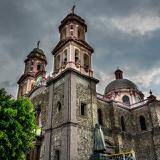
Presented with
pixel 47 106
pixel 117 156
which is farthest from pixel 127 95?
pixel 117 156

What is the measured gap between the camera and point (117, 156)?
17.3 metres

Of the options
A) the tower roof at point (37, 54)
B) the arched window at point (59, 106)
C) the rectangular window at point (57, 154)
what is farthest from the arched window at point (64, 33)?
the rectangular window at point (57, 154)

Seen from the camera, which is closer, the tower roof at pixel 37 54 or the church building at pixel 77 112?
the church building at pixel 77 112

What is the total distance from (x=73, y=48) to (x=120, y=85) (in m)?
15.9

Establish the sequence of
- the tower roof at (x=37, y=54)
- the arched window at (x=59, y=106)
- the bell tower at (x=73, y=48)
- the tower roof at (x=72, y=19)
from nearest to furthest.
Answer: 1. the arched window at (x=59, y=106)
2. the bell tower at (x=73, y=48)
3. the tower roof at (x=72, y=19)
4. the tower roof at (x=37, y=54)

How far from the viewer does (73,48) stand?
2438cm

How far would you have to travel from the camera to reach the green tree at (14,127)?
1456 centimetres

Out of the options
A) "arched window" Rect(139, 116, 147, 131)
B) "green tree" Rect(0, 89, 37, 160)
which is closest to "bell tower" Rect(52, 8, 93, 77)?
"green tree" Rect(0, 89, 37, 160)

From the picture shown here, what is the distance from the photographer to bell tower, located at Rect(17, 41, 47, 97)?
30436 millimetres

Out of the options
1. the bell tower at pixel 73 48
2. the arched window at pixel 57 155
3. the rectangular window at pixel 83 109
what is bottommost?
the arched window at pixel 57 155

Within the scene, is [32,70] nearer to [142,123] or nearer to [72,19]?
[72,19]

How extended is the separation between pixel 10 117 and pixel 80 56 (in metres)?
11.7

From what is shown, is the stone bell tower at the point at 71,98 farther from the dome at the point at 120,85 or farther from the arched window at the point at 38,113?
the dome at the point at 120,85

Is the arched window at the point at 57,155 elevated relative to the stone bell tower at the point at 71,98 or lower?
lower
